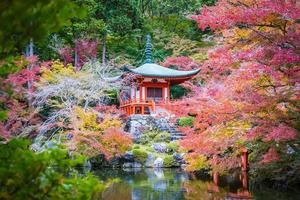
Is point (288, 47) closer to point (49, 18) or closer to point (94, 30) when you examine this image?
point (49, 18)

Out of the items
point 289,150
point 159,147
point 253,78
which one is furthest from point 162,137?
point 253,78

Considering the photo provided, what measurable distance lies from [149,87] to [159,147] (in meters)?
6.36

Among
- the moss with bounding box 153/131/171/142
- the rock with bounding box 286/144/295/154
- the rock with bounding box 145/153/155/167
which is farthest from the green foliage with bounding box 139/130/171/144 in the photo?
the rock with bounding box 286/144/295/154

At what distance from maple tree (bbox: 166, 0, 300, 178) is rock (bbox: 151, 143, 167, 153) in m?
7.97

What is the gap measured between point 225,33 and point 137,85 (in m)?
14.9

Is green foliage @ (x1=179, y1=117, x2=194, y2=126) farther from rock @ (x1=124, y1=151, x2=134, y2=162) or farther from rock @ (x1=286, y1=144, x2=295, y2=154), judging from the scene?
rock @ (x1=286, y1=144, x2=295, y2=154)

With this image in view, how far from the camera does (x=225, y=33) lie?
848 centimetres

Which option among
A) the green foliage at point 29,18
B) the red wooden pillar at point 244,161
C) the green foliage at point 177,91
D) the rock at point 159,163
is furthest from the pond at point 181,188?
the green foliage at point 177,91

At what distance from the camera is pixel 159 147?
17.8 meters

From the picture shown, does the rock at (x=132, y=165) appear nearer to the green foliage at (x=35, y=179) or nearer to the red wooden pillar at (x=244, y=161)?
the red wooden pillar at (x=244, y=161)

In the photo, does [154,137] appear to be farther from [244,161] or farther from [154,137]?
[244,161]

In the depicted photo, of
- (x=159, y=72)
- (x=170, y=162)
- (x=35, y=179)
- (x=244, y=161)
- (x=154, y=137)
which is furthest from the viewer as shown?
(x=159, y=72)

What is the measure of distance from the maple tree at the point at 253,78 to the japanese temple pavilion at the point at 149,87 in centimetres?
1227

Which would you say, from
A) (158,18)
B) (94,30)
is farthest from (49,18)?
(158,18)
